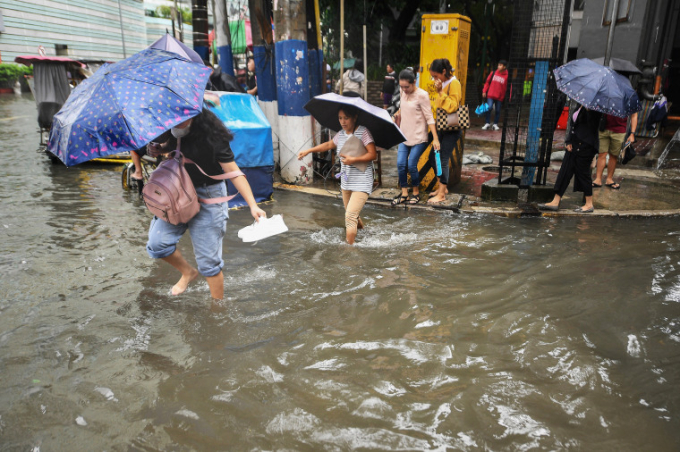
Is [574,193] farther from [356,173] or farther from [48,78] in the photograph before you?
[48,78]

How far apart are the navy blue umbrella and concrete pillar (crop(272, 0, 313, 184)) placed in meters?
3.87

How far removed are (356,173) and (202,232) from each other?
2.28 metres

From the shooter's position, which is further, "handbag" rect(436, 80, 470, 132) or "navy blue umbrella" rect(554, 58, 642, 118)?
"handbag" rect(436, 80, 470, 132)

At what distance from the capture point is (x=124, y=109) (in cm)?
302

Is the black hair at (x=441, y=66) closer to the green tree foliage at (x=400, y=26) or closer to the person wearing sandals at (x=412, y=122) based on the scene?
the person wearing sandals at (x=412, y=122)

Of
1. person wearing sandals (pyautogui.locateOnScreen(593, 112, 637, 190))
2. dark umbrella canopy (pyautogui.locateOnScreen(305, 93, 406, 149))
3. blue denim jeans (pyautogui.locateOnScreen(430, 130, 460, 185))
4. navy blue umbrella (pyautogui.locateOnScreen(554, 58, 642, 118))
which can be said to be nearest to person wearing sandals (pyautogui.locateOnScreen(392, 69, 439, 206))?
blue denim jeans (pyautogui.locateOnScreen(430, 130, 460, 185))

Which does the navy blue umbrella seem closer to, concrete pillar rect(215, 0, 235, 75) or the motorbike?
concrete pillar rect(215, 0, 235, 75)

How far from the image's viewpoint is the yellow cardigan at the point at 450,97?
691 cm

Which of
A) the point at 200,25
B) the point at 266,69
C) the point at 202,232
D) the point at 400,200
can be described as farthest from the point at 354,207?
the point at 200,25

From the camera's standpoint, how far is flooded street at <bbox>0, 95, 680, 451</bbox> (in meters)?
2.76

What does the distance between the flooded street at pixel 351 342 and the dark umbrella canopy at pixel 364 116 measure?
4.01ft

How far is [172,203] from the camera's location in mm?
3520

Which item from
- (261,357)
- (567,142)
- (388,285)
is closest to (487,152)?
(567,142)

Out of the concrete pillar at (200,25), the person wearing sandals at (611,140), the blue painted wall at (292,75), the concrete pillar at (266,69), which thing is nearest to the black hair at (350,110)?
the blue painted wall at (292,75)
